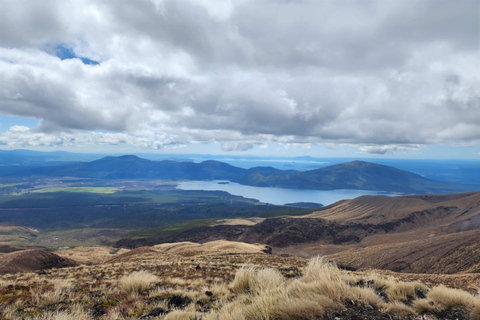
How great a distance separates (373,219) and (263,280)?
7317 centimetres

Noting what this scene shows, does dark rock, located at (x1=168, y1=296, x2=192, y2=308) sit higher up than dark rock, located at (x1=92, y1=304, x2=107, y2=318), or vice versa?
dark rock, located at (x1=92, y1=304, x2=107, y2=318)

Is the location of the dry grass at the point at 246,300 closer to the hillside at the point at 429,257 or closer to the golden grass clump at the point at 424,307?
the golden grass clump at the point at 424,307

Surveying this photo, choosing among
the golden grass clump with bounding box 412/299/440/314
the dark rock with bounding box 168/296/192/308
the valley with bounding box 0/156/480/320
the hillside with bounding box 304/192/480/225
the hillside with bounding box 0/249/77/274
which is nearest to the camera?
the valley with bounding box 0/156/480/320

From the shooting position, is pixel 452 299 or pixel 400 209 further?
pixel 400 209

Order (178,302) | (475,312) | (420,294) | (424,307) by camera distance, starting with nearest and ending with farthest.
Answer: (475,312) → (424,307) → (178,302) → (420,294)

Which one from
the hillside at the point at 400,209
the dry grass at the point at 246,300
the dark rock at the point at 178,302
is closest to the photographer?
the dry grass at the point at 246,300

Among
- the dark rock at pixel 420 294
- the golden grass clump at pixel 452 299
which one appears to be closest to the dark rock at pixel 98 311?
the golden grass clump at pixel 452 299

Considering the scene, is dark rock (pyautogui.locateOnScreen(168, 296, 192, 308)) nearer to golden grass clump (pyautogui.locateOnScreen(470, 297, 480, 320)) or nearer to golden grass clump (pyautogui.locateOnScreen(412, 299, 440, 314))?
golden grass clump (pyautogui.locateOnScreen(412, 299, 440, 314))

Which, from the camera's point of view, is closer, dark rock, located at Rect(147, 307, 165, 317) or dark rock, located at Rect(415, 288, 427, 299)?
dark rock, located at Rect(147, 307, 165, 317)

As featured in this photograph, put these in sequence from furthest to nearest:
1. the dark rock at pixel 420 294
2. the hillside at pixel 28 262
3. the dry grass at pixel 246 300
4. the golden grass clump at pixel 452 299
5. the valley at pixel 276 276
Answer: the hillside at pixel 28 262 < the dark rock at pixel 420 294 < the golden grass clump at pixel 452 299 < the valley at pixel 276 276 < the dry grass at pixel 246 300

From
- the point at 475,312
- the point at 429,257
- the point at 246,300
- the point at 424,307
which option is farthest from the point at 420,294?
the point at 429,257

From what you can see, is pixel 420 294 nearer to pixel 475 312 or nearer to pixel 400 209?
pixel 475 312

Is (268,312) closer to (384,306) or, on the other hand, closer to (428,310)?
(384,306)

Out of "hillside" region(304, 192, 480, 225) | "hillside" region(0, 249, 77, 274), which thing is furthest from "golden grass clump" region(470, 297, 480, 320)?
"hillside" region(304, 192, 480, 225)
